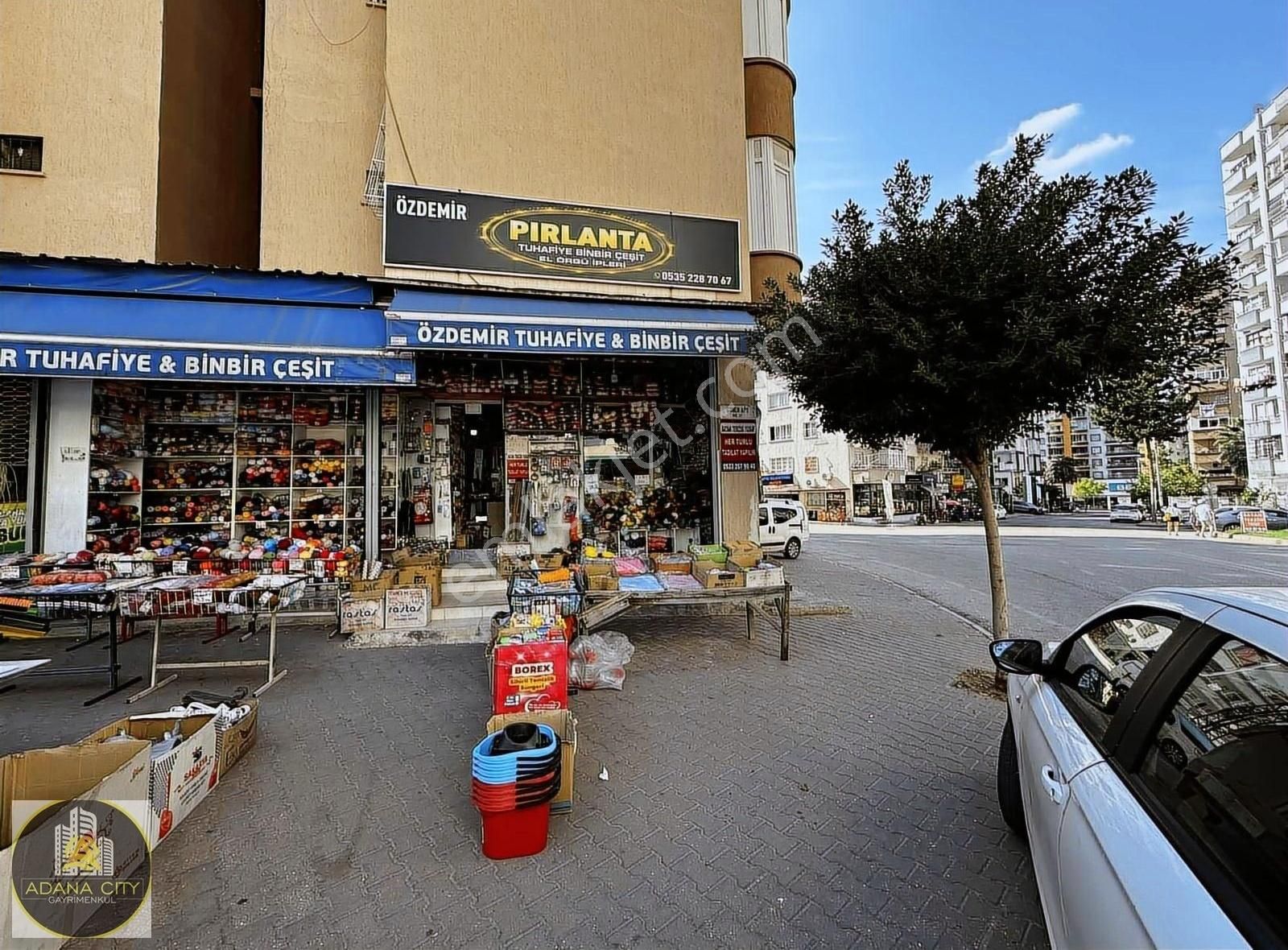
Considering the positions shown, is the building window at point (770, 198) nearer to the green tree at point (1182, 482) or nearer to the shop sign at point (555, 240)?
the shop sign at point (555, 240)

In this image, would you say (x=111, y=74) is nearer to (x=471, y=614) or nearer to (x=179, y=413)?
(x=179, y=413)

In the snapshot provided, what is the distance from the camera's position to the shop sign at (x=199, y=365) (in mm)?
6332

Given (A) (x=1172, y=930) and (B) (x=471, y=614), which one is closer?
(A) (x=1172, y=930)

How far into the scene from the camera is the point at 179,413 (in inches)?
337

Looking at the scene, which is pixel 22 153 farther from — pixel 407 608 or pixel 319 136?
pixel 407 608

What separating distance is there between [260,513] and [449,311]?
14.4 feet

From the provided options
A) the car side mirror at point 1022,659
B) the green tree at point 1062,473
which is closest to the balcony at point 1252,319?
the green tree at point 1062,473

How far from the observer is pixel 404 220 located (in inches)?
315

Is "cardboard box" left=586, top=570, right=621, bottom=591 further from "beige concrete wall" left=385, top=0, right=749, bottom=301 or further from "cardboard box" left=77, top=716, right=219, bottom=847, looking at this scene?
"beige concrete wall" left=385, top=0, right=749, bottom=301

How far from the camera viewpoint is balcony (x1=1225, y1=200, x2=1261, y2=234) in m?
Result: 43.4

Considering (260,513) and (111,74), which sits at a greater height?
(111,74)

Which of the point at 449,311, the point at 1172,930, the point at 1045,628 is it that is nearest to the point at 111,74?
the point at 449,311

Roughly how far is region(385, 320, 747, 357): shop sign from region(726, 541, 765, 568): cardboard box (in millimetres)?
2537

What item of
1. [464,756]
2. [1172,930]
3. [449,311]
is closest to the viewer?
[1172,930]
